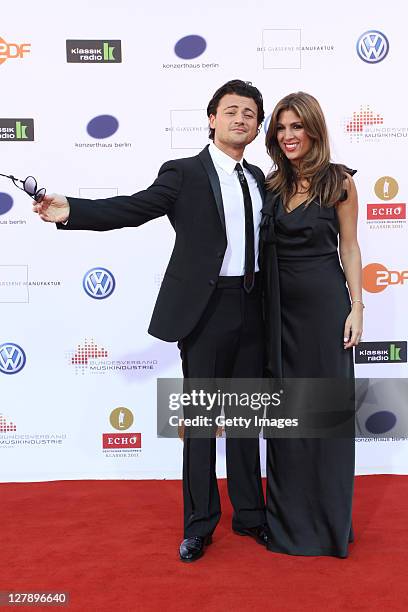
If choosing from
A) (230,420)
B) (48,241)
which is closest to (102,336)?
(48,241)

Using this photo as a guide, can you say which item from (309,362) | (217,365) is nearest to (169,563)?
(217,365)

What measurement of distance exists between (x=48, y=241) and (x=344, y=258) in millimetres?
1548

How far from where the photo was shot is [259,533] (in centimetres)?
253

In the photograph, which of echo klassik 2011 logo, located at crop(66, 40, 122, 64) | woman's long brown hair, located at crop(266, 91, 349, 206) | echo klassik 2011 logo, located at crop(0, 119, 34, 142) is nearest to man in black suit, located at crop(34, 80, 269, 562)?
woman's long brown hair, located at crop(266, 91, 349, 206)

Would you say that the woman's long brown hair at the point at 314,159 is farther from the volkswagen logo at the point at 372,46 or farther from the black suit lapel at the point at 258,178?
the volkswagen logo at the point at 372,46

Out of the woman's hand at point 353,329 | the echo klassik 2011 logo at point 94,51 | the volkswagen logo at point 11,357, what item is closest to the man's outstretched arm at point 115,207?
the woman's hand at point 353,329

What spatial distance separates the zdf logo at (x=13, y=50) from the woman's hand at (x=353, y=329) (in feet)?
6.62

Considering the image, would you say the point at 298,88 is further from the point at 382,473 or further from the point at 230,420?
the point at 382,473

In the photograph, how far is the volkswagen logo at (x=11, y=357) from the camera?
3314 millimetres

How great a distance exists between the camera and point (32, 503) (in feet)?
9.94

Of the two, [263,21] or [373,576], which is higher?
[263,21]

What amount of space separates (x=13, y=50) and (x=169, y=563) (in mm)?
2411

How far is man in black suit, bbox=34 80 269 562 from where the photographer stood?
7.66ft

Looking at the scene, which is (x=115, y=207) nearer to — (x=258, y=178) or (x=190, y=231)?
(x=190, y=231)
